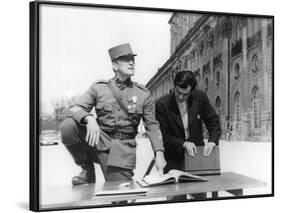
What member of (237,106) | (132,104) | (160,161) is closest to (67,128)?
(132,104)

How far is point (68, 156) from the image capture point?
3.85 metres

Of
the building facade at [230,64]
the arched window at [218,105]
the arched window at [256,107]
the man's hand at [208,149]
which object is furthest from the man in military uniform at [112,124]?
the arched window at [256,107]

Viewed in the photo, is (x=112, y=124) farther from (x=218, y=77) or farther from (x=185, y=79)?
(x=218, y=77)

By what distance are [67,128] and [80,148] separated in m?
0.15

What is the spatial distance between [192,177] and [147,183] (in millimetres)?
324

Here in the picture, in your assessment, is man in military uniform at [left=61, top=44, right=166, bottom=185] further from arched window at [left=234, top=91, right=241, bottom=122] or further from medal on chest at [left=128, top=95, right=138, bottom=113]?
arched window at [left=234, top=91, right=241, bottom=122]

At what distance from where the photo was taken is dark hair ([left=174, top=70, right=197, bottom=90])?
13.6 ft

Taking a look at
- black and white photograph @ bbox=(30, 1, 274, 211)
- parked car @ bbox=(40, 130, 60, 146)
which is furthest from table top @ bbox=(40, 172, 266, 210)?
parked car @ bbox=(40, 130, 60, 146)

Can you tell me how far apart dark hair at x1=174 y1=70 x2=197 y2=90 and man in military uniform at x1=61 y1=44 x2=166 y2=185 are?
0.24 m

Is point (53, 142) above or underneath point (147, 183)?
above

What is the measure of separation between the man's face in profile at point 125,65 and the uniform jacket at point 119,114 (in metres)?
0.07

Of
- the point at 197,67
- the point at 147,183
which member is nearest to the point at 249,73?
the point at 197,67

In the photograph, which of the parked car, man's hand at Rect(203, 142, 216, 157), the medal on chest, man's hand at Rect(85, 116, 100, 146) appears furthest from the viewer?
man's hand at Rect(203, 142, 216, 157)

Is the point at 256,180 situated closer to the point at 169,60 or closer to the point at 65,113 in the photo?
the point at 169,60
